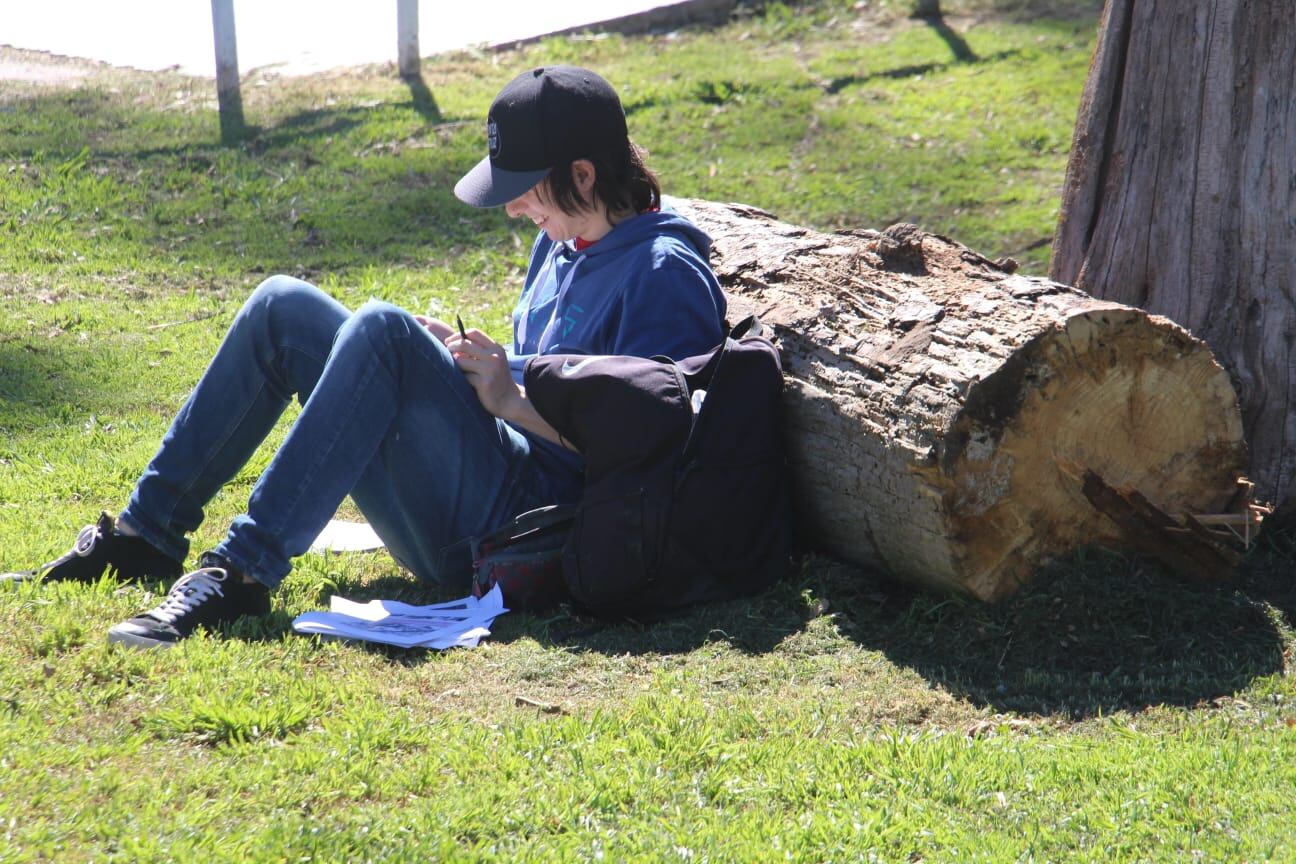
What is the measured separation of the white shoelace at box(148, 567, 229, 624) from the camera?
3316mm

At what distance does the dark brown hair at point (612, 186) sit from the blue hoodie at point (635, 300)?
0.06m

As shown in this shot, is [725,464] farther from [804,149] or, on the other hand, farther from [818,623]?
[804,149]

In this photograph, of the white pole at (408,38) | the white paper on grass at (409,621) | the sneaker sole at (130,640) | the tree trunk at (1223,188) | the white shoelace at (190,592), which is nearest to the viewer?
the sneaker sole at (130,640)

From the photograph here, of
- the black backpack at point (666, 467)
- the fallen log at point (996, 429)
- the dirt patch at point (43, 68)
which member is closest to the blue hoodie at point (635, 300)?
the black backpack at point (666, 467)

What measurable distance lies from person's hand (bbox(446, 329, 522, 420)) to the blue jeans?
0.05 metres

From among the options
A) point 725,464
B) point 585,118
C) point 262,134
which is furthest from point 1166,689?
point 262,134

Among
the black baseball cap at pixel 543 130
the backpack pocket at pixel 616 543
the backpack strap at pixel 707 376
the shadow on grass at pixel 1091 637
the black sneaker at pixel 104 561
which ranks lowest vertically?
the shadow on grass at pixel 1091 637

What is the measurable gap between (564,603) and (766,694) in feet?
2.30

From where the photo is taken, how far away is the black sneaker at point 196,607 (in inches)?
128

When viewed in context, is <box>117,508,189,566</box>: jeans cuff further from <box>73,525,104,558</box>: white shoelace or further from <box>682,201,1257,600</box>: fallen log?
<box>682,201,1257,600</box>: fallen log

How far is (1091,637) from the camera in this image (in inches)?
135

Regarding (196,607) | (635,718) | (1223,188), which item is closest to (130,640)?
(196,607)

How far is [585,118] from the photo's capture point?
3.61 metres

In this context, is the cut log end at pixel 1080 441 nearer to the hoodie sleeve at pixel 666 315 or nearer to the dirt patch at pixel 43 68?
the hoodie sleeve at pixel 666 315
